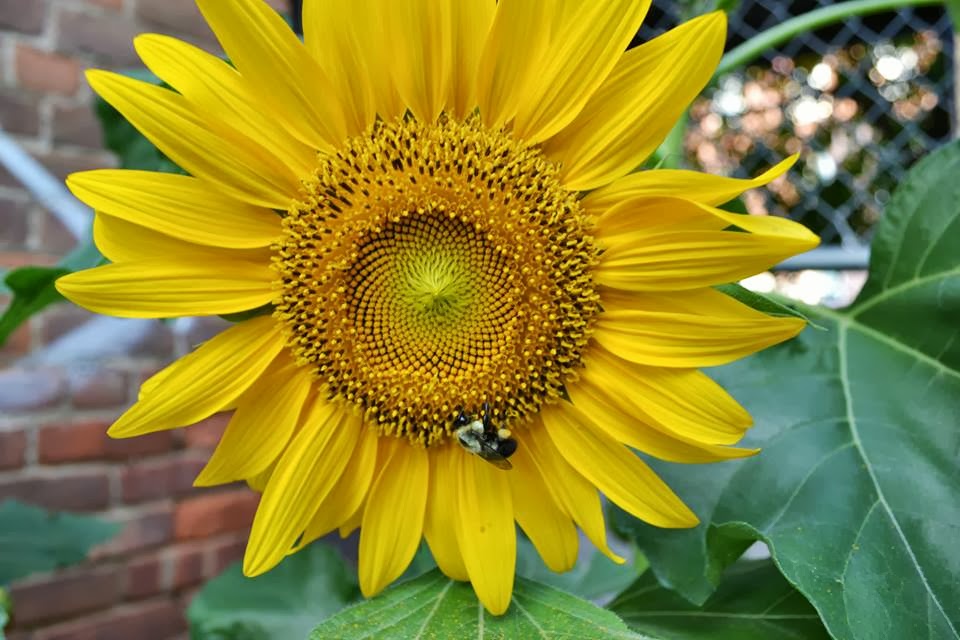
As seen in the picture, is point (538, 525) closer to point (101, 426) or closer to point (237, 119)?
point (237, 119)

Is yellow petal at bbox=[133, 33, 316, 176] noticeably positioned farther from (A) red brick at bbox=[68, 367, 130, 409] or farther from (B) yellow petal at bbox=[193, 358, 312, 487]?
(A) red brick at bbox=[68, 367, 130, 409]

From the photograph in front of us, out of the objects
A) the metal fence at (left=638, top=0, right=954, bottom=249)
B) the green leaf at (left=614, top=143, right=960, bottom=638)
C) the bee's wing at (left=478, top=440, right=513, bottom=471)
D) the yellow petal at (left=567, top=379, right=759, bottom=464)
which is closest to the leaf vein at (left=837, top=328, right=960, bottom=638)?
the green leaf at (left=614, top=143, right=960, bottom=638)

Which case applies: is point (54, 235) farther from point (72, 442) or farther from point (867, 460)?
point (867, 460)

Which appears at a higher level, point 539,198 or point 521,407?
point 539,198

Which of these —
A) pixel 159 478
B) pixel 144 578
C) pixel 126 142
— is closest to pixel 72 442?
pixel 159 478

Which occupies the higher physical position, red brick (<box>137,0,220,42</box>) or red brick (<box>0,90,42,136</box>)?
red brick (<box>137,0,220,42</box>)

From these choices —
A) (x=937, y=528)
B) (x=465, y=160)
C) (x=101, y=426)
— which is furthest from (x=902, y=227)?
(x=101, y=426)

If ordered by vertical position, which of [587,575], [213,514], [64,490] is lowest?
[213,514]
